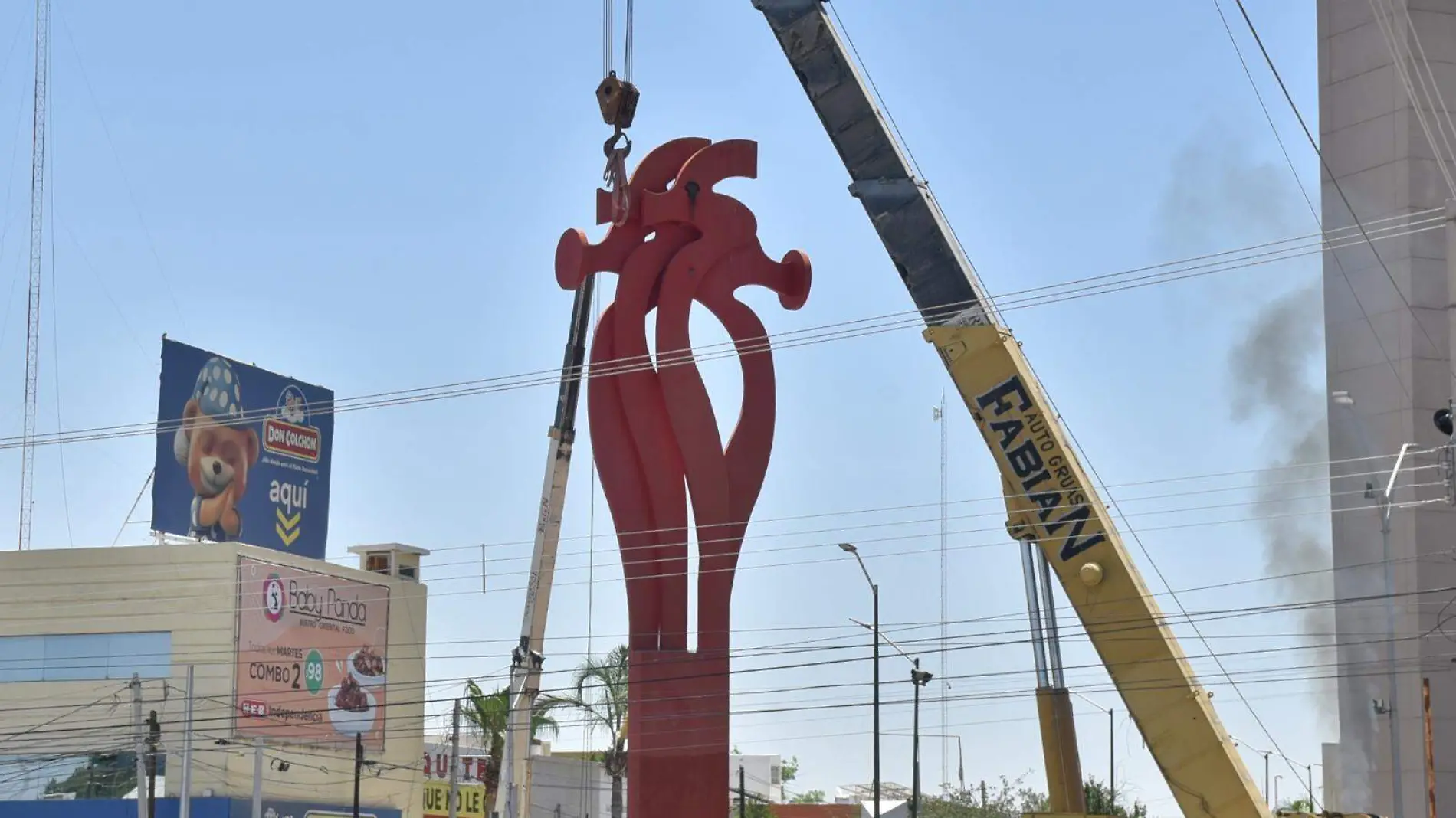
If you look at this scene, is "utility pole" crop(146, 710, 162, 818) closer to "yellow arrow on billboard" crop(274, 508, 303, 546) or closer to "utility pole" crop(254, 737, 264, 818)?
"utility pole" crop(254, 737, 264, 818)

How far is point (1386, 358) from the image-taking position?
60781 millimetres

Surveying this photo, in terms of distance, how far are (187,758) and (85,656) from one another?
7.22 metres

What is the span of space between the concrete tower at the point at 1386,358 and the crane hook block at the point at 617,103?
28.3 meters

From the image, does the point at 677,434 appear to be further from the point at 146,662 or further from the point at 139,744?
the point at 146,662

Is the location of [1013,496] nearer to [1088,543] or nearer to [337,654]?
[1088,543]

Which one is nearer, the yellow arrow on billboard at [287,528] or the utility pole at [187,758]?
the utility pole at [187,758]

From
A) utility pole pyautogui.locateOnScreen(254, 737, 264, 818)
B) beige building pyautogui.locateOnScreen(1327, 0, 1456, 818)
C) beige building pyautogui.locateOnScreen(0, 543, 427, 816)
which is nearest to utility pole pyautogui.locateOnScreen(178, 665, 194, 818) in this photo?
beige building pyautogui.locateOnScreen(0, 543, 427, 816)

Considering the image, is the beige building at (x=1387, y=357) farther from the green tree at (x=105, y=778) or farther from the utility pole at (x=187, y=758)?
the green tree at (x=105, y=778)

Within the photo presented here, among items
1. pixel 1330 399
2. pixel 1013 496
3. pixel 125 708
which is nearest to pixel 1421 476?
pixel 1330 399

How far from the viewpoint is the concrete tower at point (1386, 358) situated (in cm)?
5844

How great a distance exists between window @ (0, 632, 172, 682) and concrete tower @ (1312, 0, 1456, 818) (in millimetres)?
36624

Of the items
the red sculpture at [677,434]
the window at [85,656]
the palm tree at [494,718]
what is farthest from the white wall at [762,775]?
the red sculpture at [677,434]

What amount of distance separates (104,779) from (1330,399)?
134ft

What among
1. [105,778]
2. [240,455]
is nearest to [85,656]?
[105,778]
